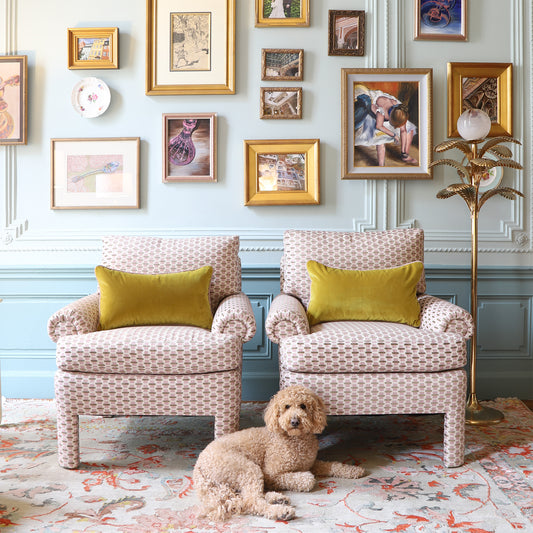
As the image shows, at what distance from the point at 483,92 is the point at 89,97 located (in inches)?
93.5

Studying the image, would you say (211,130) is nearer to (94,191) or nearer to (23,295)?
(94,191)

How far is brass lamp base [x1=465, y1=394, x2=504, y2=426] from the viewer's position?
2.78m

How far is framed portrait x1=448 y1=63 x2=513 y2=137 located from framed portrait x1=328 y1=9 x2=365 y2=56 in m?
0.56

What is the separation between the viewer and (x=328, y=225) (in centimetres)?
328

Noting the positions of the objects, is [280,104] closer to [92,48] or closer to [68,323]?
[92,48]

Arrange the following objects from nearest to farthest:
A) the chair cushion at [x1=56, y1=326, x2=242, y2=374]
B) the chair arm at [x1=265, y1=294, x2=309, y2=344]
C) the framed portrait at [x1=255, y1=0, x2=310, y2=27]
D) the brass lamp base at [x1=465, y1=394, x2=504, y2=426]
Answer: the chair cushion at [x1=56, y1=326, x2=242, y2=374], the chair arm at [x1=265, y1=294, x2=309, y2=344], the brass lamp base at [x1=465, y1=394, x2=504, y2=426], the framed portrait at [x1=255, y1=0, x2=310, y2=27]

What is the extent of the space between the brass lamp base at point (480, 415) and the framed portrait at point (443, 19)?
2116 mm

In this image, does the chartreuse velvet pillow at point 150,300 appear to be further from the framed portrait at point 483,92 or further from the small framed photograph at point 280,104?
the framed portrait at point 483,92

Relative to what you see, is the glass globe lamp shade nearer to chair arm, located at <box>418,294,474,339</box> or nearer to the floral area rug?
chair arm, located at <box>418,294,474,339</box>

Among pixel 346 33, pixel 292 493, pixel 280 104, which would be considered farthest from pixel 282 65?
pixel 292 493

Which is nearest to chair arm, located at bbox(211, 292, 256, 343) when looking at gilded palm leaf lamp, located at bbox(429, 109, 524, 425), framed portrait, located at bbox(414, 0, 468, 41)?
gilded palm leaf lamp, located at bbox(429, 109, 524, 425)

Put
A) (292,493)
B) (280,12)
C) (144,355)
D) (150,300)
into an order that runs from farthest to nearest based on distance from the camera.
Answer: (280,12)
(150,300)
(144,355)
(292,493)

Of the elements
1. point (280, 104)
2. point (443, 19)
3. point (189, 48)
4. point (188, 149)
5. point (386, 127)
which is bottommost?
point (188, 149)

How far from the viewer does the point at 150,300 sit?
248 centimetres
